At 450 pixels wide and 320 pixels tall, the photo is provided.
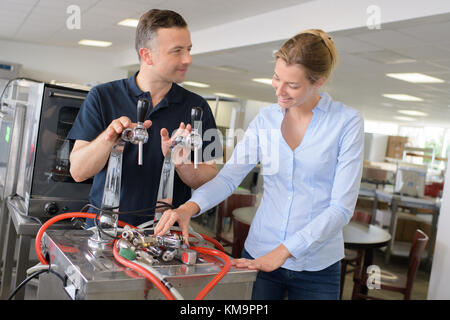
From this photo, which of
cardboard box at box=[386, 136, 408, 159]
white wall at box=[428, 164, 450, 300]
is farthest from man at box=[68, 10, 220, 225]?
cardboard box at box=[386, 136, 408, 159]

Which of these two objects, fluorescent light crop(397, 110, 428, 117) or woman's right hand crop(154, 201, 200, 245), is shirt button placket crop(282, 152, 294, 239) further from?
fluorescent light crop(397, 110, 428, 117)

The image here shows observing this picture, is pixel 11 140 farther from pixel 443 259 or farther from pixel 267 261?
pixel 443 259

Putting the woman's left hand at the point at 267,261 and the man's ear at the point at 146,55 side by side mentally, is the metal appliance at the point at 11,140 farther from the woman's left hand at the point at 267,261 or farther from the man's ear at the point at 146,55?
the woman's left hand at the point at 267,261

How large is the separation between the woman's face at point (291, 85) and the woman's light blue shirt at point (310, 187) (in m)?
0.09

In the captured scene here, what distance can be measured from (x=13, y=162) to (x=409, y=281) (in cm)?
270

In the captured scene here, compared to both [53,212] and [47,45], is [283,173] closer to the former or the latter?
[53,212]

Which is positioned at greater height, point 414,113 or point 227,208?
point 414,113

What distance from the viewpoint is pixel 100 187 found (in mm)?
1393

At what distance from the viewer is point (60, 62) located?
990cm

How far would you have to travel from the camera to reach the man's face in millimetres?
1362

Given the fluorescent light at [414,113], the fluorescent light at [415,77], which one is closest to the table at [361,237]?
the fluorescent light at [415,77]

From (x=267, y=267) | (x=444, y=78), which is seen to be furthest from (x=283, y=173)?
(x=444, y=78)

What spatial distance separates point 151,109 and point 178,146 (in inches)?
14.0

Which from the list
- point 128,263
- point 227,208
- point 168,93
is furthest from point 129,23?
point 128,263
